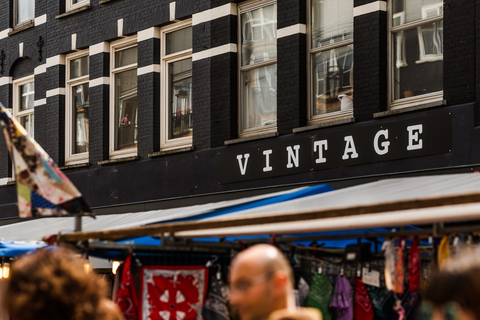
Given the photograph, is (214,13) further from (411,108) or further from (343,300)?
(343,300)

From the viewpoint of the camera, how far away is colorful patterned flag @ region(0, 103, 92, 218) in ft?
23.0

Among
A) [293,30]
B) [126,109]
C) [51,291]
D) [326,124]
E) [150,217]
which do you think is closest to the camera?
[51,291]

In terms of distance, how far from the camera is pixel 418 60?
11.4 m

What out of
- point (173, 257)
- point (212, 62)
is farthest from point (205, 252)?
point (212, 62)

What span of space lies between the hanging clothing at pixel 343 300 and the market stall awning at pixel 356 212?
845 millimetres

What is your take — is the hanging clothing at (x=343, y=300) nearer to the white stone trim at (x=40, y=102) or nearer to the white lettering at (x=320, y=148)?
the white lettering at (x=320, y=148)

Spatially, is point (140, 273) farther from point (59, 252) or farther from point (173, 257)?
point (59, 252)

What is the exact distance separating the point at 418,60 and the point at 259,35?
3078 millimetres

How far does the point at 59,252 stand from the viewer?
10.4 ft

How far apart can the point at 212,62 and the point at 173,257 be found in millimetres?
6865

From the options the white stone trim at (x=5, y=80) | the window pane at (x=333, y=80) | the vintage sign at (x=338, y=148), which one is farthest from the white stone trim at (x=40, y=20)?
the window pane at (x=333, y=80)

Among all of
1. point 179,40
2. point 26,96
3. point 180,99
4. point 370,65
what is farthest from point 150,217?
point 26,96

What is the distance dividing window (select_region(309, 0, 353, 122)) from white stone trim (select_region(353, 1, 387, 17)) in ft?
1.19

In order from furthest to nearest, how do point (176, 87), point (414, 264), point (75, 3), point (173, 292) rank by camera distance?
point (75, 3) < point (176, 87) < point (173, 292) < point (414, 264)
